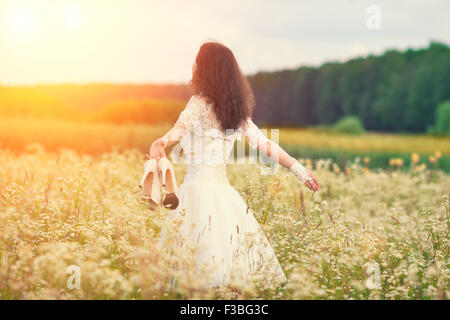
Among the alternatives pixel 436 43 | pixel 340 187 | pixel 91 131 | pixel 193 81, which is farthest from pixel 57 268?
pixel 436 43

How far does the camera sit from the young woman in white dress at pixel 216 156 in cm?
422

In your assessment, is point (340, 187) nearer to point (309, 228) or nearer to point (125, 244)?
point (309, 228)

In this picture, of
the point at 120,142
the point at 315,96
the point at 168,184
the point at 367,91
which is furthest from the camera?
the point at 315,96

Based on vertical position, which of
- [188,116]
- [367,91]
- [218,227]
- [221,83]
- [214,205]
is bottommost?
[218,227]

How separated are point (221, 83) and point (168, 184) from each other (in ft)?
3.35

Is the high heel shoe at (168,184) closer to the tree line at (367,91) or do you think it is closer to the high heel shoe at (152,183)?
the high heel shoe at (152,183)

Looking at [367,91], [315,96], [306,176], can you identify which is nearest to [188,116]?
[306,176]

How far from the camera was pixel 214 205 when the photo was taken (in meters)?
4.34

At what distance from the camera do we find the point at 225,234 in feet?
14.0

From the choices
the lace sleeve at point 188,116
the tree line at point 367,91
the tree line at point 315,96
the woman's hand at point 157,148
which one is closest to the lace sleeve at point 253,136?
the lace sleeve at point 188,116

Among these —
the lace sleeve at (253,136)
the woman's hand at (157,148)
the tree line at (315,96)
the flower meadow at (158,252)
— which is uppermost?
the tree line at (315,96)

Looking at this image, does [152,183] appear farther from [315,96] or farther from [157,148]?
[315,96]
